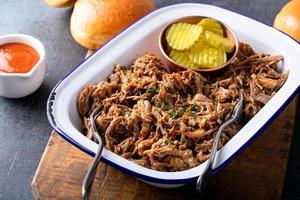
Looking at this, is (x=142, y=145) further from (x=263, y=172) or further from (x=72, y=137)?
(x=263, y=172)

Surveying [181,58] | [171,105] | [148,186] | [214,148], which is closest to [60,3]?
[181,58]

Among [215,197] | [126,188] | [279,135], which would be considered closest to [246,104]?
[279,135]

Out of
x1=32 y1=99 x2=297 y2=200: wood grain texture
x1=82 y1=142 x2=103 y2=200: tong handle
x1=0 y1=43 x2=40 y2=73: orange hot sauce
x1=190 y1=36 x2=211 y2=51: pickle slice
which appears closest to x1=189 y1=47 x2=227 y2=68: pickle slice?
x1=190 y1=36 x2=211 y2=51: pickle slice

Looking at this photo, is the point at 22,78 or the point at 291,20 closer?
the point at 22,78

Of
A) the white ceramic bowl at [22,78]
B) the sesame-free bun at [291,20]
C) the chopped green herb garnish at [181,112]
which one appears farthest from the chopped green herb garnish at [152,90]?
the sesame-free bun at [291,20]

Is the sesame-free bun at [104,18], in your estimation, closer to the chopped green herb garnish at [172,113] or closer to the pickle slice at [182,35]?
the pickle slice at [182,35]

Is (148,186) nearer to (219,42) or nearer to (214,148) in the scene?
(214,148)
